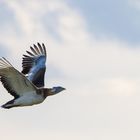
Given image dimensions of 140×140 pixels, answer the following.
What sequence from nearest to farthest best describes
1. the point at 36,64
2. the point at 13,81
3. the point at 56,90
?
1. the point at 13,81
2. the point at 56,90
3. the point at 36,64

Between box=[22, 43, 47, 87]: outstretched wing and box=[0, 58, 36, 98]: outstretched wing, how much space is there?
3970mm

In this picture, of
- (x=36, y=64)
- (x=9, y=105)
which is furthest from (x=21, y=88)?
(x=36, y=64)

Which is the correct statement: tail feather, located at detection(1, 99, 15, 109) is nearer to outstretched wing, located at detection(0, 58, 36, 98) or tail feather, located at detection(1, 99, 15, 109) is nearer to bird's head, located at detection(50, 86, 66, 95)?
outstretched wing, located at detection(0, 58, 36, 98)

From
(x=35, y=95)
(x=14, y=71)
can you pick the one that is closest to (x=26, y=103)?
(x=35, y=95)

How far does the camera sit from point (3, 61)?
94.7 feet

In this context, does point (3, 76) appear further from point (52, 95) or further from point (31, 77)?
point (31, 77)

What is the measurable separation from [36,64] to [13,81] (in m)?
8.26

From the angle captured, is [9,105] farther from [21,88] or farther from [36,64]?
[36,64]

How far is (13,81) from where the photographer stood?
101 ft

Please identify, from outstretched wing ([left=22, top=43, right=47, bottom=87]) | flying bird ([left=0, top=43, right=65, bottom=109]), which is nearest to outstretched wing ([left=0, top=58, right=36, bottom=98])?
flying bird ([left=0, top=43, right=65, bottom=109])

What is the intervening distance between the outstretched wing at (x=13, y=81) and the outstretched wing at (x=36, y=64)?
156 inches

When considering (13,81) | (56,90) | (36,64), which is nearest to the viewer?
(13,81)

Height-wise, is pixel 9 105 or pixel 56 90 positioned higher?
pixel 56 90

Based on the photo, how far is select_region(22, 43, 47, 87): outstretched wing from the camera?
36719 millimetres
